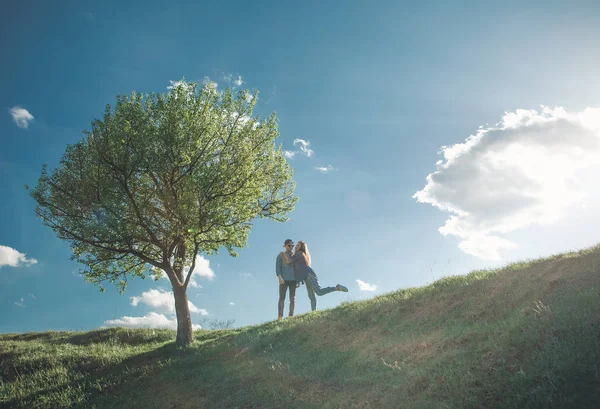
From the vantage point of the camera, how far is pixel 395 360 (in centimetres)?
891

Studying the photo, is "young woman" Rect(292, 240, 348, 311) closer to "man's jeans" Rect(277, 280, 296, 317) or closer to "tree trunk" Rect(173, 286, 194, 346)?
"man's jeans" Rect(277, 280, 296, 317)

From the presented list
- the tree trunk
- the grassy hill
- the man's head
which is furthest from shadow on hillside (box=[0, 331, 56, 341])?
the man's head

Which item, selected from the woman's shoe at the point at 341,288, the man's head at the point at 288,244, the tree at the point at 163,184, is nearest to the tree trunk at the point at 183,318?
the tree at the point at 163,184

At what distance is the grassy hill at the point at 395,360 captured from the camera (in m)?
6.33

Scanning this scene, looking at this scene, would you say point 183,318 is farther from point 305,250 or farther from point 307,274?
point 305,250

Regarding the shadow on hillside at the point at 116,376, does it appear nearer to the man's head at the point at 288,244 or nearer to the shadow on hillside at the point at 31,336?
the man's head at the point at 288,244

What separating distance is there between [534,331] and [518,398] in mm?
2010

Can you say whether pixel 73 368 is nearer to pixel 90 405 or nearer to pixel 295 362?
pixel 90 405

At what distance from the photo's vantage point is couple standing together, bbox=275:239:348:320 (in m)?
17.9

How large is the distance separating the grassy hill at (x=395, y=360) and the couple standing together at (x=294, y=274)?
9.10ft

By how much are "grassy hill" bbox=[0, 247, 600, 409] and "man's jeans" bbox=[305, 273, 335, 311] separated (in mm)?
2420

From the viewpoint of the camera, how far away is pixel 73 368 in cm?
1638

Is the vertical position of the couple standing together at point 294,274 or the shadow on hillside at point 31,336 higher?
the couple standing together at point 294,274

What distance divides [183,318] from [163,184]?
656cm
